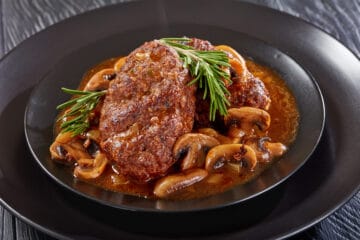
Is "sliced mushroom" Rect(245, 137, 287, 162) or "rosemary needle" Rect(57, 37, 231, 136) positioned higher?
"rosemary needle" Rect(57, 37, 231, 136)

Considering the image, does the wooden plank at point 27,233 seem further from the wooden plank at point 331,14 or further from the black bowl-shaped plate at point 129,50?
the wooden plank at point 331,14

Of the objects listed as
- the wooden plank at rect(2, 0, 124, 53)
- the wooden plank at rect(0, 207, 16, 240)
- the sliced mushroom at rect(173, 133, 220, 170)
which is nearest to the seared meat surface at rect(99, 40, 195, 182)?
the sliced mushroom at rect(173, 133, 220, 170)

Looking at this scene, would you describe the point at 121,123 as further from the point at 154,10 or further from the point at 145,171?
the point at 154,10

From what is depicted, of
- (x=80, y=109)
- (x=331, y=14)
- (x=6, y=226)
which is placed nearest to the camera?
(x=6, y=226)

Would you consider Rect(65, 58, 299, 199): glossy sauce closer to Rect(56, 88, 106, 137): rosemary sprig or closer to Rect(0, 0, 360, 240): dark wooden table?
Rect(56, 88, 106, 137): rosemary sprig

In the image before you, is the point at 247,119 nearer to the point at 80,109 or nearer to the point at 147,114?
the point at 147,114

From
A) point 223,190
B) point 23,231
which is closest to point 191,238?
point 223,190

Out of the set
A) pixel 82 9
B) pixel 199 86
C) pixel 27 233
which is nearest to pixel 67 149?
pixel 27 233
